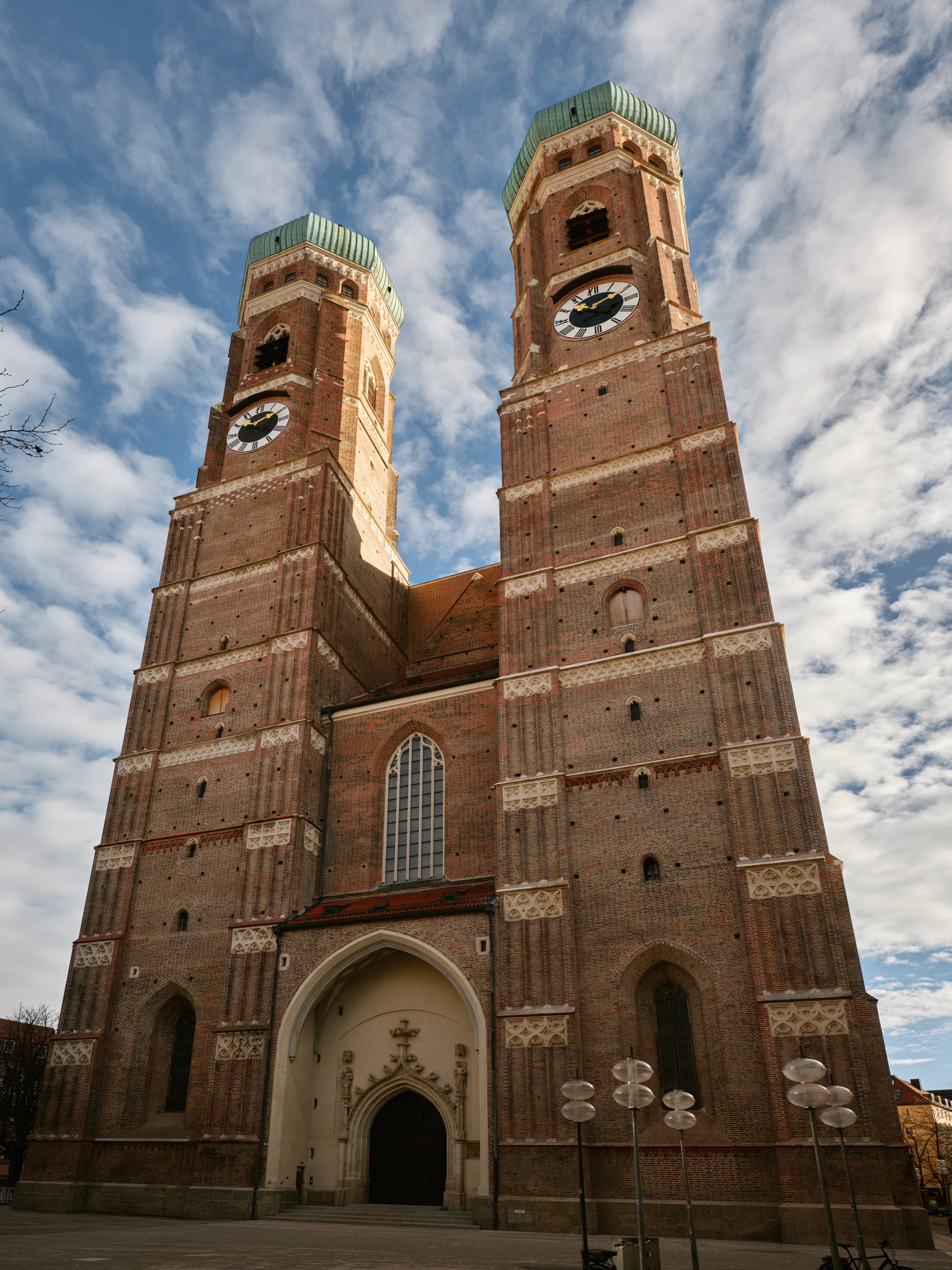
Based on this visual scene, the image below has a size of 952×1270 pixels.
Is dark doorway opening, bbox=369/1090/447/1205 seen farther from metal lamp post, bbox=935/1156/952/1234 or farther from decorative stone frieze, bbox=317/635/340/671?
metal lamp post, bbox=935/1156/952/1234

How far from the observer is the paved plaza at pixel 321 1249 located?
434 inches

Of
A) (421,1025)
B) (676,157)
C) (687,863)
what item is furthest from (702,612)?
(676,157)

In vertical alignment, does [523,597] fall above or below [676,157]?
below

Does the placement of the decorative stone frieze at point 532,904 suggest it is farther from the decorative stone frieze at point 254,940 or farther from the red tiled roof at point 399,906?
the decorative stone frieze at point 254,940

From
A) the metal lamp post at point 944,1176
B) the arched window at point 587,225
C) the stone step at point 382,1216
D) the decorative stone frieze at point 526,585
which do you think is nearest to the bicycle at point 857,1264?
the stone step at point 382,1216

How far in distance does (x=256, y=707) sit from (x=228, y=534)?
24.8 feet

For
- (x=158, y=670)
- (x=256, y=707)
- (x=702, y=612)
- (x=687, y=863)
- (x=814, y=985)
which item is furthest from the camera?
(x=158, y=670)

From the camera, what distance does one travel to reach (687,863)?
2000 cm

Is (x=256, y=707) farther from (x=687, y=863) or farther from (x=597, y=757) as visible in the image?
(x=687, y=863)

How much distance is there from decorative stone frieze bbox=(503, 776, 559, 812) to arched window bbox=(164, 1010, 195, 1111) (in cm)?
982

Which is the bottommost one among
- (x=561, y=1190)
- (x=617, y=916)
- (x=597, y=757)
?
(x=561, y=1190)

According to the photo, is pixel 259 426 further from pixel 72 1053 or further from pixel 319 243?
pixel 72 1053

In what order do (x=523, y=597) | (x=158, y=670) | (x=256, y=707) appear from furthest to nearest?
(x=158, y=670), (x=256, y=707), (x=523, y=597)

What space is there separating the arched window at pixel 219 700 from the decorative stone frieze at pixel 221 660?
0.63 meters
